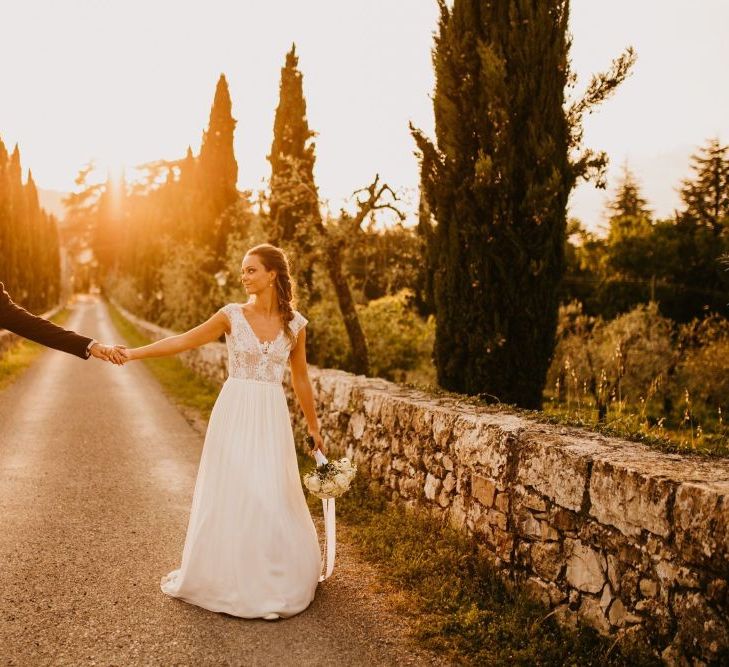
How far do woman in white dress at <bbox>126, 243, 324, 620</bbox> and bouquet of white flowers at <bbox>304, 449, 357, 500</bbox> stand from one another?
12cm

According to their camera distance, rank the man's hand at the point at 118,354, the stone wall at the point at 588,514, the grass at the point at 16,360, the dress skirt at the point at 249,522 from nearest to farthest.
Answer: the stone wall at the point at 588,514 → the dress skirt at the point at 249,522 → the man's hand at the point at 118,354 → the grass at the point at 16,360

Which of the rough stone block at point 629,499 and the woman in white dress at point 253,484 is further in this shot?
the woman in white dress at point 253,484

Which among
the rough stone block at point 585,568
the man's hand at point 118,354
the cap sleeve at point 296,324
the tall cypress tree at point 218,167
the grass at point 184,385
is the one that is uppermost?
the tall cypress tree at point 218,167

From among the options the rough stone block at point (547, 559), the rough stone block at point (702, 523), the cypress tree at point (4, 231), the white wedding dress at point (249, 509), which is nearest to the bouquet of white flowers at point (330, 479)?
the white wedding dress at point (249, 509)

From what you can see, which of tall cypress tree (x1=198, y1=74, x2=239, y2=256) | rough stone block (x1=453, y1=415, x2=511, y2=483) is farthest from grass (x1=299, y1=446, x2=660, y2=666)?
tall cypress tree (x1=198, y1=74, x2=239, y2=256)

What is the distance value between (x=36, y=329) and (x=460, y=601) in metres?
3.68

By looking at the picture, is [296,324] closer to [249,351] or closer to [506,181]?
[249,351]

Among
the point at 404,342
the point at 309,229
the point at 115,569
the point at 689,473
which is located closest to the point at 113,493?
the point at 115,569

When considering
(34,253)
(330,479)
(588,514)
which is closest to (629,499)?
(588,514)

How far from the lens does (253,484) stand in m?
4.23

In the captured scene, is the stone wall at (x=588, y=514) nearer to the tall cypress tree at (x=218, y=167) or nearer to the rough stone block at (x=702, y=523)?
the rough stone block at (x=702, y=523)

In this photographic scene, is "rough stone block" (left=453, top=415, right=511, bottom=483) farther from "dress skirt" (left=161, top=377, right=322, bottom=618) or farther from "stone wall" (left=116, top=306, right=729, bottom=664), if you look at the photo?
"dress skirt" (left=161, top=377, right=322, bottom=618)

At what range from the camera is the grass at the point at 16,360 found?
15.7m

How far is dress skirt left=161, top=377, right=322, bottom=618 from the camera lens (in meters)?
4.07
